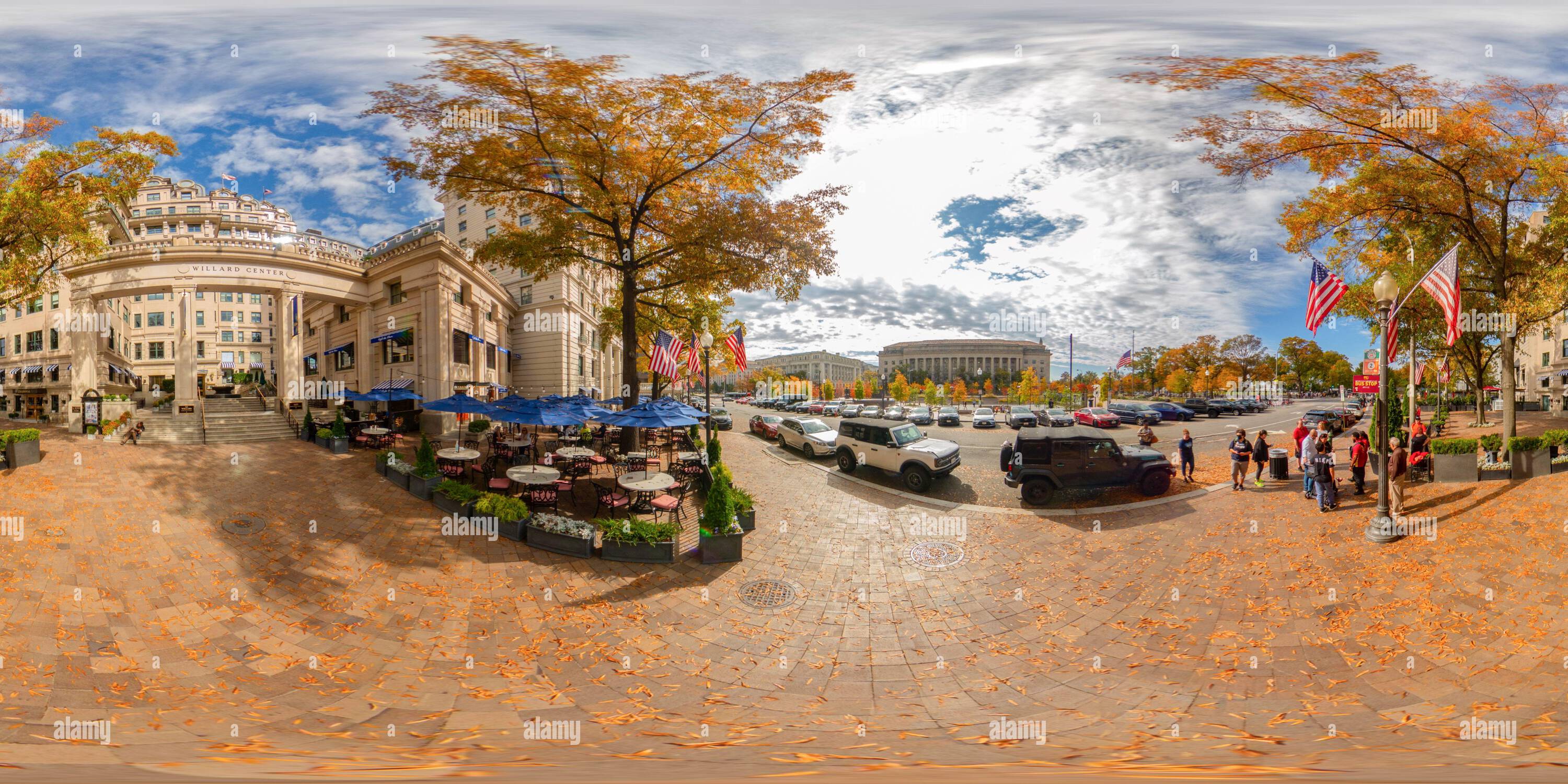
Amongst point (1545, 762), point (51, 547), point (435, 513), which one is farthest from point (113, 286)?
point (1545, 762)

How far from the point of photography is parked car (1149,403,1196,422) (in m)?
25.8

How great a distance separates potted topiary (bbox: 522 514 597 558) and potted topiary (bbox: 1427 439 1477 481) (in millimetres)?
12698

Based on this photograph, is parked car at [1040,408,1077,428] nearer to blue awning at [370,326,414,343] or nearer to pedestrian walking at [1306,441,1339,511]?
pedestrian walking at [1306,441,1339,511]

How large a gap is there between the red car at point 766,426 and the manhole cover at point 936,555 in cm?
1164

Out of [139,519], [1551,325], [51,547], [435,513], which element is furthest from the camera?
[1551,325]

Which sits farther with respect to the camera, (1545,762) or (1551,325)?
(1551,325)

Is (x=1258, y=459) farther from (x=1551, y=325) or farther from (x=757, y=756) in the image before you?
(x=757, y=756)

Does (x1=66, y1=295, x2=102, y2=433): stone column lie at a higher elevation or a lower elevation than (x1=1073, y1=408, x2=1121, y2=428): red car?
higher

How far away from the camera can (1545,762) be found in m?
2.80

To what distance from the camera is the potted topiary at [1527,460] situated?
708 centimetres

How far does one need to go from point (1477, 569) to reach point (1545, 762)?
357 cm

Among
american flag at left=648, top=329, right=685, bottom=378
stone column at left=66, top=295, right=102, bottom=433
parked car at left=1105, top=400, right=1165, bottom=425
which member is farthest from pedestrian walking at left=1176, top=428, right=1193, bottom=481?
stone column at left=66, top=295, right=102, bottom=433

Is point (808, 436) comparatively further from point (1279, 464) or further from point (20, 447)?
point (20, 447)

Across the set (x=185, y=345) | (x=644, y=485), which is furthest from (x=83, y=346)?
(x=644, y=485)
